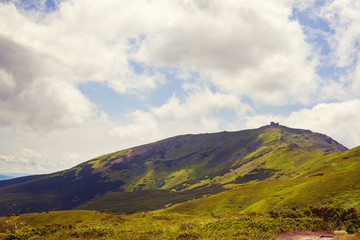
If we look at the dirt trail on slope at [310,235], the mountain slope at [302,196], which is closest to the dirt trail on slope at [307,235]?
the dirt trail on slope at [310,235]

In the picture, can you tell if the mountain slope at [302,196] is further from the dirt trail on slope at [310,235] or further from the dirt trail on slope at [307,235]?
the dirt trail on slope at [307,235]

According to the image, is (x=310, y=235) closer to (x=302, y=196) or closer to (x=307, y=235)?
(x=307, y=235)

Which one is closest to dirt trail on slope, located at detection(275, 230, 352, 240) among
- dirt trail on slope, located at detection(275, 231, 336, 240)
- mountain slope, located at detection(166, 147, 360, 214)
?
dirt trail on slope, located at detection(275, 231, 336, 240)

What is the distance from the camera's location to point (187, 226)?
35.8 meters

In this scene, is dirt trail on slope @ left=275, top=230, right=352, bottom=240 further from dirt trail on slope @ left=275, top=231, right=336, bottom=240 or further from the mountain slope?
the mountain slope

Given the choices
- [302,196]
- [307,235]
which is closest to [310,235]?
[307,235]

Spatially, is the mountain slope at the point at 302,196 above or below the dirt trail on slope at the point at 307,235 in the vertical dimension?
below

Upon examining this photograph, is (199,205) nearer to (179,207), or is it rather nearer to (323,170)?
(179,207)

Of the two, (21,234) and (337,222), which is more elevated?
(21,234)

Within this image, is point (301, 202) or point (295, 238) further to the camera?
point (301, 202)

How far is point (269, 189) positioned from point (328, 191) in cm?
3921

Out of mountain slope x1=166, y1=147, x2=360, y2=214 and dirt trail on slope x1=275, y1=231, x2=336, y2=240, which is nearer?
dirt trail on slope x1=275, y1=231, x2=336, y2=240

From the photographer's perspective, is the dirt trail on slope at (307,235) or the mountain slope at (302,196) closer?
the dirt trail on slope at (307,235)

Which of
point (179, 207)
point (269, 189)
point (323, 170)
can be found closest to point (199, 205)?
point (179, 207)
